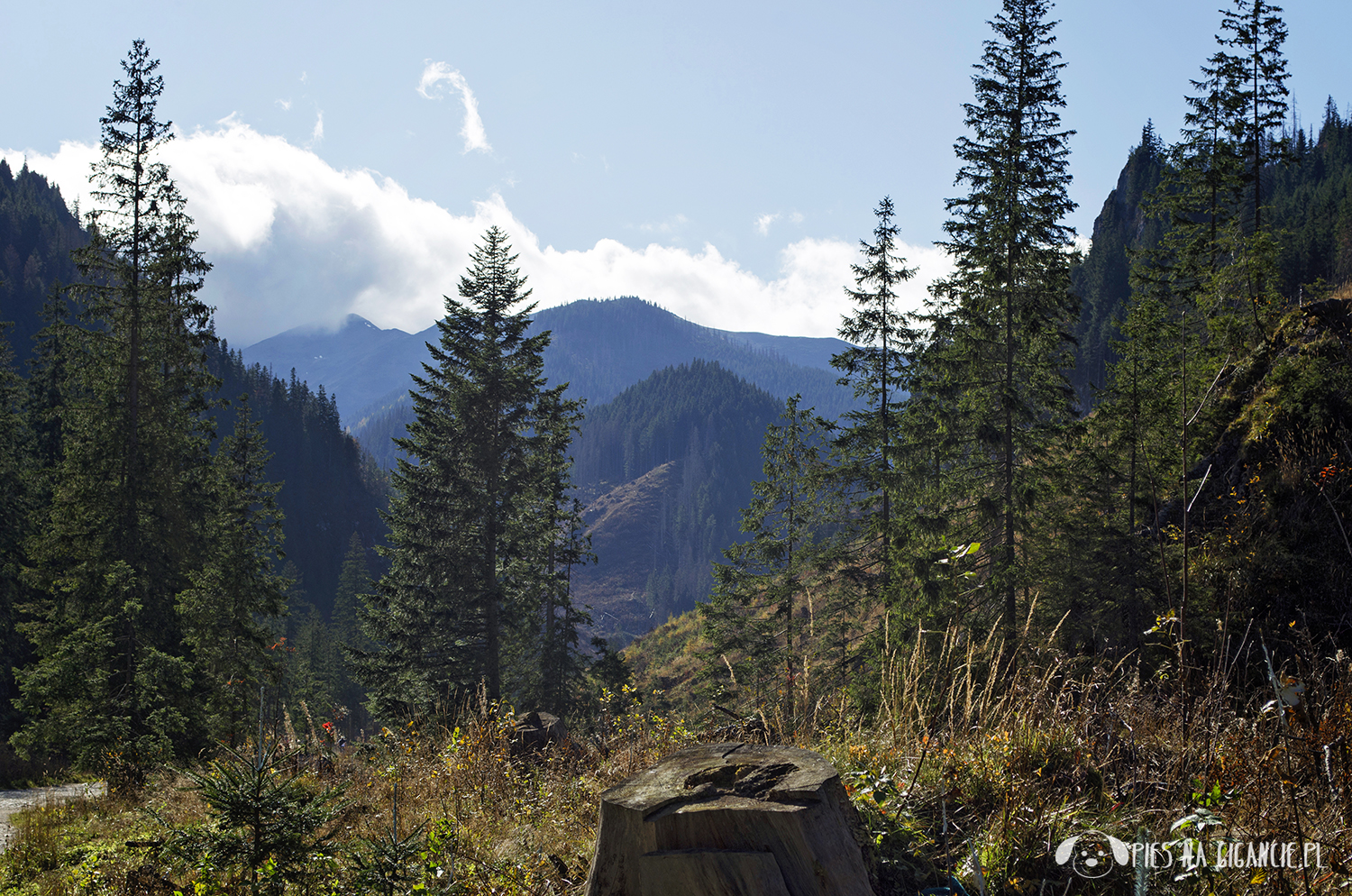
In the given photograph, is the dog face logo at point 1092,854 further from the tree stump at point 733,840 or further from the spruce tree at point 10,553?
the spruce tree at point 10,553

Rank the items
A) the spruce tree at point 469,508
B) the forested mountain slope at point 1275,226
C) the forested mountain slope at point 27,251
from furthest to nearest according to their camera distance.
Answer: the forested mountain slope at point 27,251 → the forested mountain slope at point 1275,226 → the spruce tree at point 469,508

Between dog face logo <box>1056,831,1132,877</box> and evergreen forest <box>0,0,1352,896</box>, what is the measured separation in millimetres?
20

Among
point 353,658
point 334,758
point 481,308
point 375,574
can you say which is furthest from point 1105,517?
point 375,574

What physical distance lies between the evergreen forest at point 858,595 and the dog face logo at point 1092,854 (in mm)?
20

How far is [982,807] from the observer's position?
321cm

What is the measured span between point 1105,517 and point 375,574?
93.7m

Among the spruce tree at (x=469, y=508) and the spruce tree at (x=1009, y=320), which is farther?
the spruce tree at (x=469, y=508)

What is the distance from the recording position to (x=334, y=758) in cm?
660

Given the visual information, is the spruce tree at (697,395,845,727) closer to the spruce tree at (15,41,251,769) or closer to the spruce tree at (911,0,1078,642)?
the spruce tree at (911,0,1078,642)

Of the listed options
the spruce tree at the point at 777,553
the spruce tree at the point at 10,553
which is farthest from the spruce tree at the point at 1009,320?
the spruce tree at the point at 10,553

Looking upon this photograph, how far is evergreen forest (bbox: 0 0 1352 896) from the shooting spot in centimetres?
317

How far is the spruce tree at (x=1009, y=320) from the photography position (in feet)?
43.0

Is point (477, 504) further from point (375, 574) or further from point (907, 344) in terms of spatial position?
point (375, 574)

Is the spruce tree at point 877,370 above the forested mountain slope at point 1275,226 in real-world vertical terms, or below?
below
